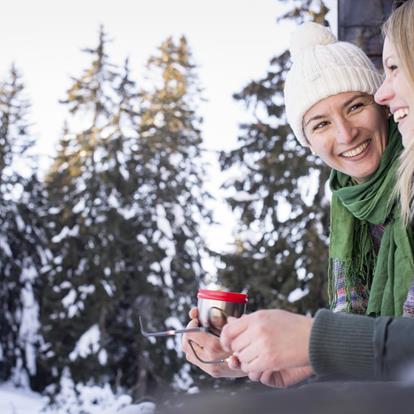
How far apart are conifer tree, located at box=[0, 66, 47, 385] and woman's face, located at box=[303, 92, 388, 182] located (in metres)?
20.8

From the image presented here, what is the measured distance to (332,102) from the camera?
262cm

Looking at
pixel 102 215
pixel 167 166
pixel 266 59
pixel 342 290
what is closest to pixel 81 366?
pixel 102 215

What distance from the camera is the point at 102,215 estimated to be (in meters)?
19.7

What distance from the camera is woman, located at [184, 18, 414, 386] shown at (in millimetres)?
1635

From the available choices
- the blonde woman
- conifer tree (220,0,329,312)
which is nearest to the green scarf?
the blonde woman

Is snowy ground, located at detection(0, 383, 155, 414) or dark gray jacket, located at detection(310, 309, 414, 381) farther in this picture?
snowy ground, located at detection(0, 383, 155, 414)

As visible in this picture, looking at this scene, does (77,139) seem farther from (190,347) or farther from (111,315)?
(190,347)

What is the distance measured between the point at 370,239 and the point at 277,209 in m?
10.4

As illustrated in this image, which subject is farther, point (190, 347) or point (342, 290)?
point (342, 290)

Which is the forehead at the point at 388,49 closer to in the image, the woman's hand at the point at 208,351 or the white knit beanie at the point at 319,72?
the white knit beanie at the point at 319,72

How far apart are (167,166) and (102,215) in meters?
2.34

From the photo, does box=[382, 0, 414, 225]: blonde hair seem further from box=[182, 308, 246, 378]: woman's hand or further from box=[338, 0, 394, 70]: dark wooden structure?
box=[338, 0, 394, 70]: dark wooden structure

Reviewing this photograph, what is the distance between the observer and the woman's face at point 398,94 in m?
2.04

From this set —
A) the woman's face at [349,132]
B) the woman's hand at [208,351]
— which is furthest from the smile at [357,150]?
the woman's hand at [208,351]
